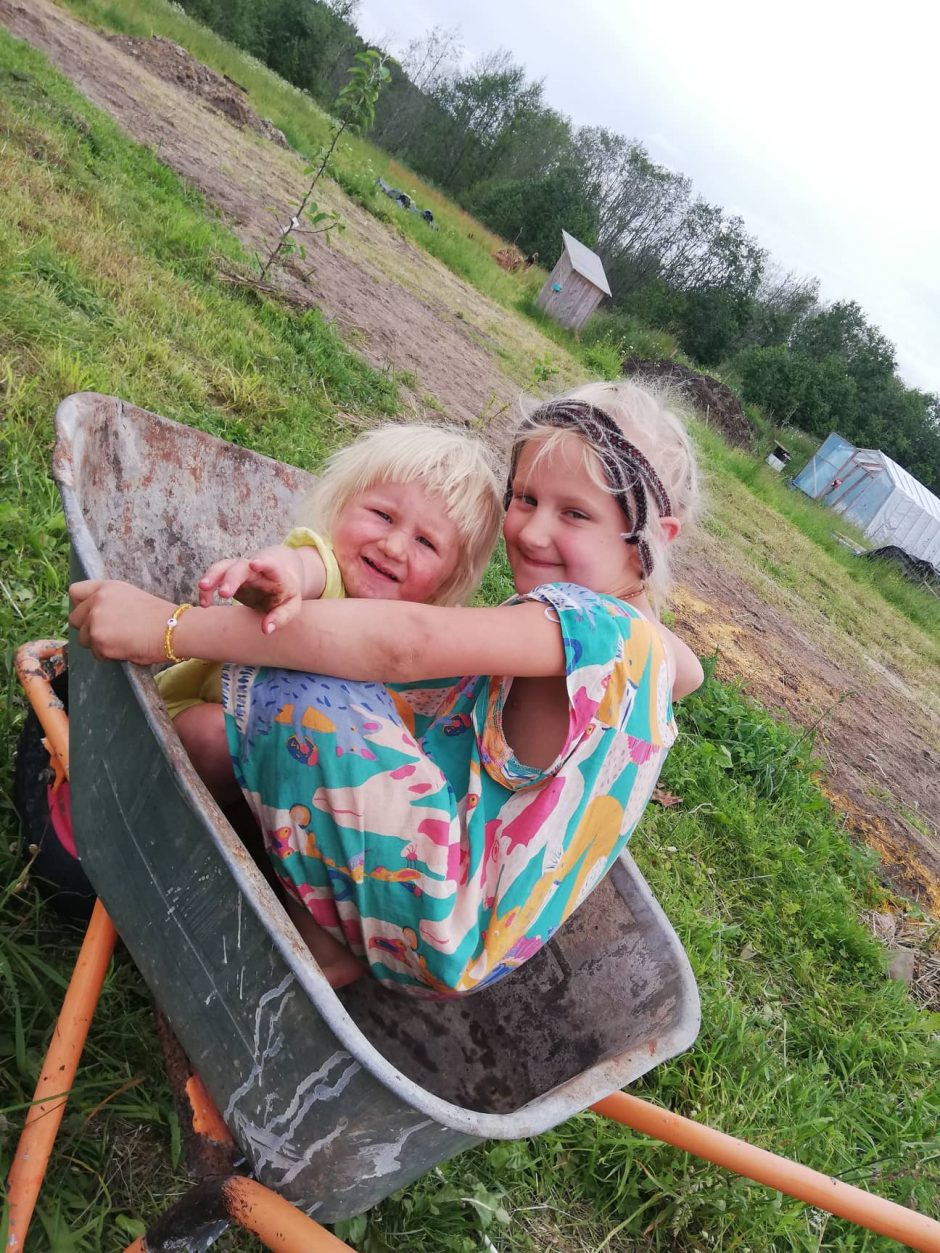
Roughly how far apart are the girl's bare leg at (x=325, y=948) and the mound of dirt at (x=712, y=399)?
22900 mm

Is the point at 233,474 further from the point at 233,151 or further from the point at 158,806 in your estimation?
the point at 233,151

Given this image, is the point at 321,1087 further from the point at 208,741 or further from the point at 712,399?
the point at 712,399

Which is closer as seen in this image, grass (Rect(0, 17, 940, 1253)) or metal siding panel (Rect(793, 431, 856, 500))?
grass (Rect(0, 17, 940, 1253))

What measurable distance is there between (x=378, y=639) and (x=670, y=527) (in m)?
0.75

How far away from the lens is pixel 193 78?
1548cm

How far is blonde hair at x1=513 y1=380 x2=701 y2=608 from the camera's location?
1.62m

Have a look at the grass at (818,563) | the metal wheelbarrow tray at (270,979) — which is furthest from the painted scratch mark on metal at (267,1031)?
the grass at (818,563)

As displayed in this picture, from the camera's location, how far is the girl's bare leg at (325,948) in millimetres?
1493

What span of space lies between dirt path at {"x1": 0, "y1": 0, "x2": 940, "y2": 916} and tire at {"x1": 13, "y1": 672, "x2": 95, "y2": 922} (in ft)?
14.0

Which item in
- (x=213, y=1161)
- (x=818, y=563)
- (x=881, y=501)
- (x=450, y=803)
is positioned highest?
(x=881, y=501)

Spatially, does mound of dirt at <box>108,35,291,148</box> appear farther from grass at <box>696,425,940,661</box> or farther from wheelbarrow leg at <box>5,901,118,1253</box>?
wheelbarrow leg at <box>5,901,118,1253</box>

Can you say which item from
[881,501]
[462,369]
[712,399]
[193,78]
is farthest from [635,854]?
[881,501]

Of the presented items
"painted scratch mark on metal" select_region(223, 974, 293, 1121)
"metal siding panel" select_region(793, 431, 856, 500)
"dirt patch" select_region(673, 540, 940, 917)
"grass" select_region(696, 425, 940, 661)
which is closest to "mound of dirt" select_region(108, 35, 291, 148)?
"grass" select_region(696, 425, 940, 661)

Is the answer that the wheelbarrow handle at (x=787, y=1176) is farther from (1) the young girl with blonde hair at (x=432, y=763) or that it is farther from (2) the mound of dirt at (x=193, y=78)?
(2) the mound of dirt at (x=193, y=78)
